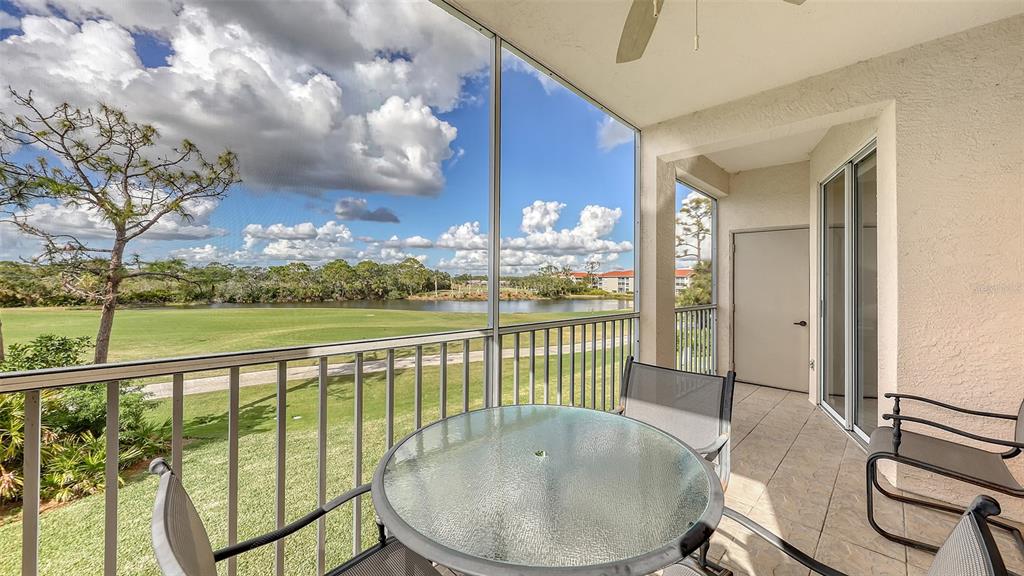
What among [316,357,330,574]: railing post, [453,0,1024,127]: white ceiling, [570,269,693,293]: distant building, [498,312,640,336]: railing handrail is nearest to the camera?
[316,357,330,574]: railing post

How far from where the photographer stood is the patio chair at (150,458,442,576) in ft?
2.09

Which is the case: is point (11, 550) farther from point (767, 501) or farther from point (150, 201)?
point (767, 501)

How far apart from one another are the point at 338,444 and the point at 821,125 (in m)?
4.38

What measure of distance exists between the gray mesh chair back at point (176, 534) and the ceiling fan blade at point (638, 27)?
198 centimetres

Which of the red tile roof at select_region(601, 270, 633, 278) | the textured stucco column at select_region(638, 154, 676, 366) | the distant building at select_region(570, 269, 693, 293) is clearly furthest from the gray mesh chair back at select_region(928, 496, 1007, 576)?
the textured stucco column at select_region(638, 154, 676, 366)

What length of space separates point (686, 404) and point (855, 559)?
0.99 meters

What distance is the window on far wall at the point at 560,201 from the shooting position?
2.46 m

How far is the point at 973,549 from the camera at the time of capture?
634mm

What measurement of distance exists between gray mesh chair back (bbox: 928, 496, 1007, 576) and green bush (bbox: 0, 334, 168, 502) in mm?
2156

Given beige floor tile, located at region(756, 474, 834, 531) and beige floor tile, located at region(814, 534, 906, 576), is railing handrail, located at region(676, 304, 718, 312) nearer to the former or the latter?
beige floor tile, located at region(756, 474, 834, 531)

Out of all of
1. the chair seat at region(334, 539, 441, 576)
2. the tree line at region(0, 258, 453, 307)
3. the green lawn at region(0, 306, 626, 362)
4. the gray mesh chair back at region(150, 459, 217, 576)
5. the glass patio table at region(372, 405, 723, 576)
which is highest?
the tree line at region(0, 258, 453, 307)

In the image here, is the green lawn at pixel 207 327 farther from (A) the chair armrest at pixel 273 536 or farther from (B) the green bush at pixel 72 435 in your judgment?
(A) the chair armrest at pixel 273 536

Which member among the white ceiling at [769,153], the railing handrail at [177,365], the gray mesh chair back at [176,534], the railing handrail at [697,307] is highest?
the white ceiling at [769,153]

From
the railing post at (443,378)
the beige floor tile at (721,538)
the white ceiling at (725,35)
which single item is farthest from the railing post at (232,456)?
the white ceiling at (725,35)
